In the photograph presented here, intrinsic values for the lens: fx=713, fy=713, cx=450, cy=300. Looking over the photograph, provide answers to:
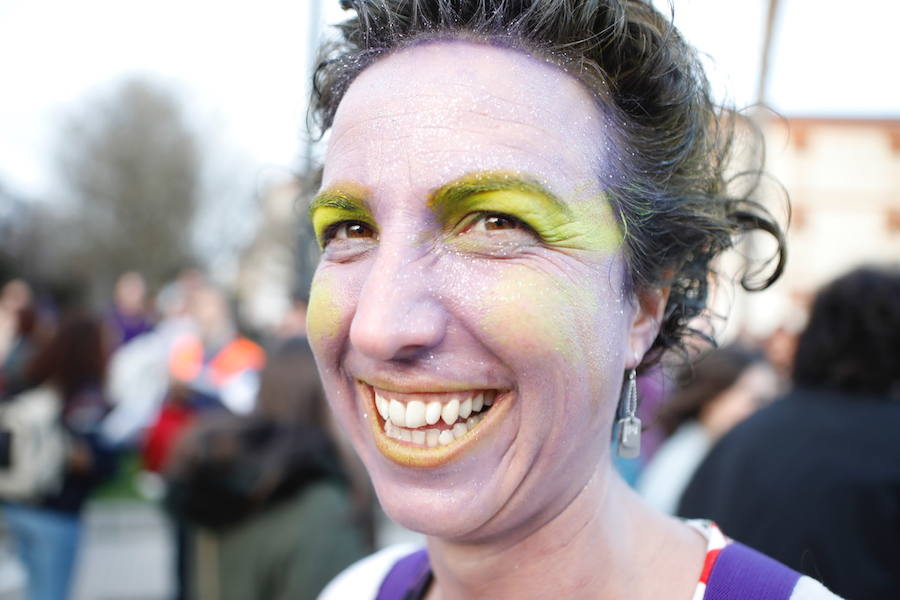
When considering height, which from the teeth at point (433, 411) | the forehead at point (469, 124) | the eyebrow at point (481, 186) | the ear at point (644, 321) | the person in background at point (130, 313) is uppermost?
the forehead at point (469, 124)

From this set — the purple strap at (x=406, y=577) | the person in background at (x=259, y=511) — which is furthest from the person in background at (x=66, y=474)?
the purple strap at (x=406, y=577)

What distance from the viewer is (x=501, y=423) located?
1183 millimetres

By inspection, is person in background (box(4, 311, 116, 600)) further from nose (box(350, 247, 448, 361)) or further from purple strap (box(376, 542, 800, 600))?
purple strap (box(376, 542, 800, 600))

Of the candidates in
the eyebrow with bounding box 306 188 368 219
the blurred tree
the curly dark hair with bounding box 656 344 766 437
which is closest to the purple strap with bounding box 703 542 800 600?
the eyebrow with bounding box 306 188 368 219

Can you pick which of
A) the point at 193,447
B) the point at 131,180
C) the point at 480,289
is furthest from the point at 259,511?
the point at 131,180

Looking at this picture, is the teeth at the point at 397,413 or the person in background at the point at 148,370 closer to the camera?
the teeth at the point at 397,413

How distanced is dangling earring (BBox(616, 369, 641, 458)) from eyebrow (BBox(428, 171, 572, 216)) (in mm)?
463

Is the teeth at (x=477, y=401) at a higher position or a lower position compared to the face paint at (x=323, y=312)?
lower

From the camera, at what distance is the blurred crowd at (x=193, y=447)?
8.99 feet

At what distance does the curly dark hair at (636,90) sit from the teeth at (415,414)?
47 centimetres

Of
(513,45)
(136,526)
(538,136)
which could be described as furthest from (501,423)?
(136,526)

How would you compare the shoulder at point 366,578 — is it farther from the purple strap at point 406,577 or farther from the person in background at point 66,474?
the person in background at point 66,474

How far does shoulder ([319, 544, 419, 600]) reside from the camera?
169cm

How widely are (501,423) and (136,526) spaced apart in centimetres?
745
